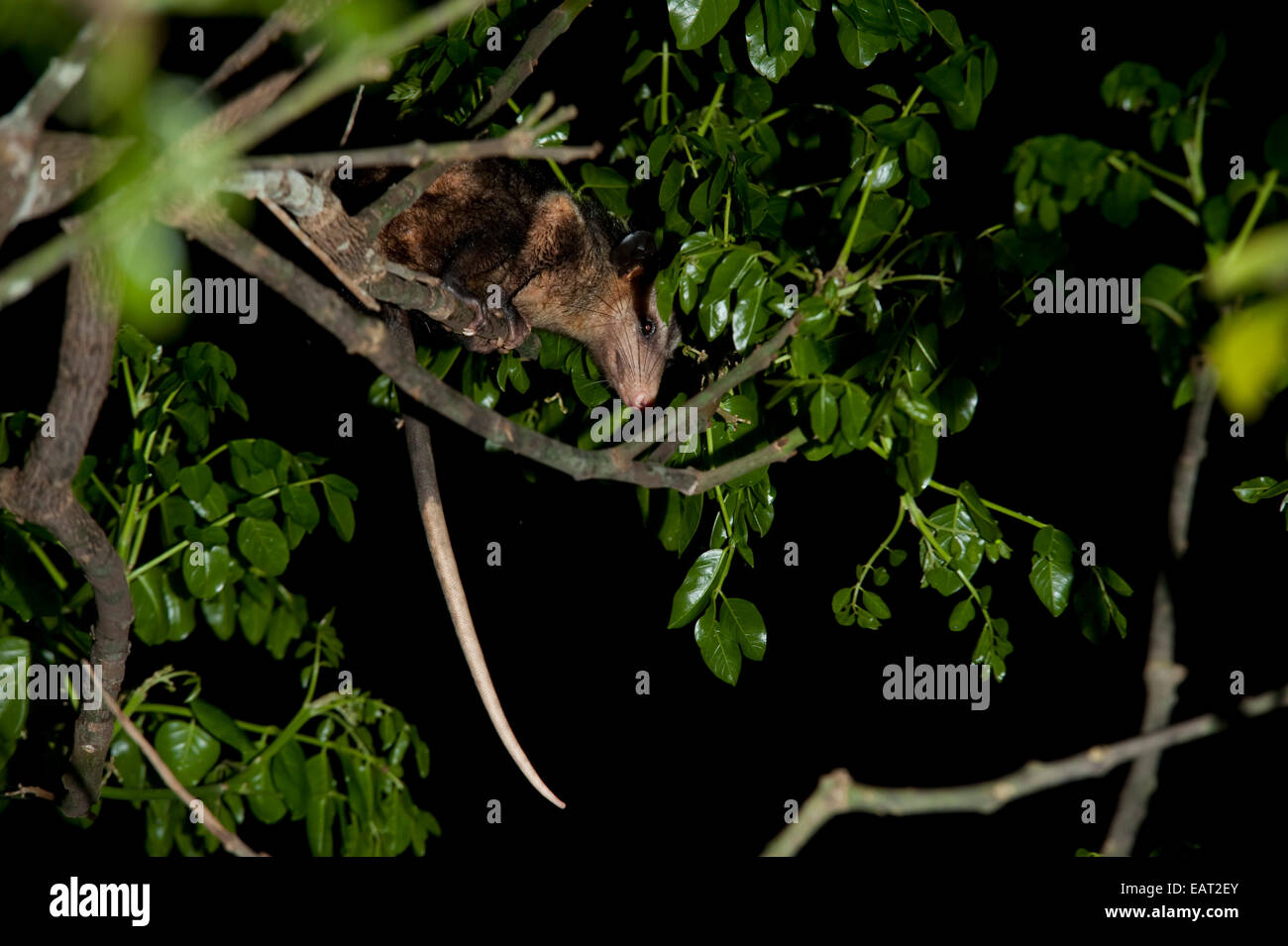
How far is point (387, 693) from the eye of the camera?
481cm

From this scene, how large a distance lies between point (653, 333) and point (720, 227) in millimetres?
1356

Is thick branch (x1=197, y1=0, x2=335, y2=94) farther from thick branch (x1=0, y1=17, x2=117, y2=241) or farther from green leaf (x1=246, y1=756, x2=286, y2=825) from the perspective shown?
green leaf (x1=246, y1=756, x2=286, y2=825)

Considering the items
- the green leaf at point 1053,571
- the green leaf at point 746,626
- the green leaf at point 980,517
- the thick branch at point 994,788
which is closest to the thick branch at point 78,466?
the thick branch at point 994,788

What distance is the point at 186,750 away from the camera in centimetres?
247

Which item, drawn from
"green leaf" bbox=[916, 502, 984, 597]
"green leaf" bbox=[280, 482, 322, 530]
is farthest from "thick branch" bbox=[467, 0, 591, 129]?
"green leaf" bbox=[916, 502, 984, 597]

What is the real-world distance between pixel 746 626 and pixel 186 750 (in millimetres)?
1285

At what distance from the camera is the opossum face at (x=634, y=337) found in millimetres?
3344

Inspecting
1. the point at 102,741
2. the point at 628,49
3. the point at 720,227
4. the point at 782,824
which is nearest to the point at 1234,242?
the point at 720,227

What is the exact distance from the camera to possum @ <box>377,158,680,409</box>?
3035 mm

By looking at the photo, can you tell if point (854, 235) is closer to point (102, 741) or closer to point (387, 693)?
point (102, 741)

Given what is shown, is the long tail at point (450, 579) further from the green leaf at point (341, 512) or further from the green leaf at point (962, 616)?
the green leaf at point (962, 616)

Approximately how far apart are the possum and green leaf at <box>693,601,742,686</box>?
2.85 ft

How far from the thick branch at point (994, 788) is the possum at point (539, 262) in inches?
69.8

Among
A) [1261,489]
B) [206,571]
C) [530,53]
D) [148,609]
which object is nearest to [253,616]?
[148,609]
